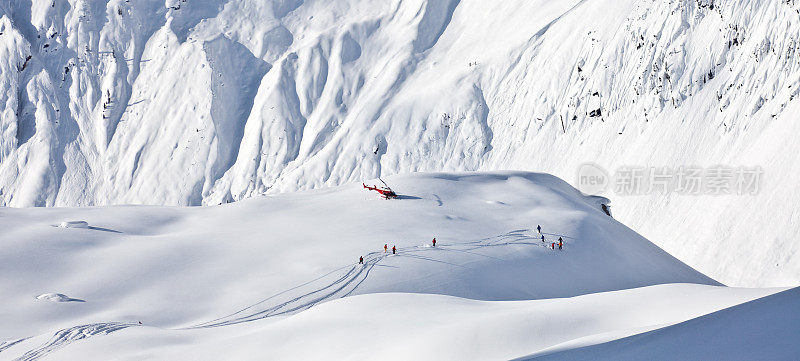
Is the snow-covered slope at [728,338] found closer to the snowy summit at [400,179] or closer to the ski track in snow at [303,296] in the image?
the snowy summit at [400,179]

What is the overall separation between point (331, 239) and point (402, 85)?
5904 centimetres

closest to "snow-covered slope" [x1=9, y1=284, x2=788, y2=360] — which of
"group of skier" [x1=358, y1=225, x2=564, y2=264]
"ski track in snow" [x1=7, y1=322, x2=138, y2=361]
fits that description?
"ski track in snow" [x1=7, y1=322, x2=138, y2=361]

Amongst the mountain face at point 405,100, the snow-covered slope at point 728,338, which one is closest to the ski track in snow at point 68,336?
the snow-covered slope at point 728,338

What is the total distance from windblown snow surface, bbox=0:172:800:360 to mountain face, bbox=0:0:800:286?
17586 millimetres

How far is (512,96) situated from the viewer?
3300 inches

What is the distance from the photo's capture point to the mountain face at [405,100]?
61.1 metres

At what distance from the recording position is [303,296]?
29.9 meters

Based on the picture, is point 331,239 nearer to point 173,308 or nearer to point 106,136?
point 173,308

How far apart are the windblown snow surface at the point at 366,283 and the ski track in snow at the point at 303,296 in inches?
4.1

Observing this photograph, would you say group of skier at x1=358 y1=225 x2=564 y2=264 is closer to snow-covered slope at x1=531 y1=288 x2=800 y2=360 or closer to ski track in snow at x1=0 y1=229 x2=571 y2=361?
ski track in snow at x1=0 y1=229 x2=571 y2=361

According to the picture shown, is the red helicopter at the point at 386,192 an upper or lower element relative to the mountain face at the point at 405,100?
lower

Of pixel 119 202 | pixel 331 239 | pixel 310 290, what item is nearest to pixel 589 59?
pixel 331 239

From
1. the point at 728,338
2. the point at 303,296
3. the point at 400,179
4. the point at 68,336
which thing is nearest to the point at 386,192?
the point at 400,179

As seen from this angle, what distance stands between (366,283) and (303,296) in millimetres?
2688
